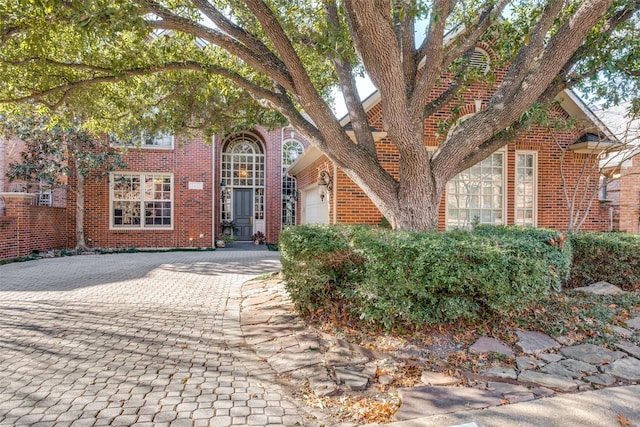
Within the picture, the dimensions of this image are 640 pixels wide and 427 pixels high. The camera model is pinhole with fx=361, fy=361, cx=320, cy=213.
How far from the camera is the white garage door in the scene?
9266 millimetres

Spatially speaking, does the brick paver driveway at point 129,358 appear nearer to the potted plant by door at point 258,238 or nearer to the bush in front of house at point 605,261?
the bush in front of house at point 605,261

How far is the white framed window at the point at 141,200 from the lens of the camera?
1310 centimetres

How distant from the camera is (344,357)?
11.8ft

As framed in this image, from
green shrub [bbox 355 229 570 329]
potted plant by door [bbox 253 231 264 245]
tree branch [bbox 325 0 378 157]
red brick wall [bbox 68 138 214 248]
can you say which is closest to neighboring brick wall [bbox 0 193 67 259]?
red brick wall [bbox 68 138 214 248]

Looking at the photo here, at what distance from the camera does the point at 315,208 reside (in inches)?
431

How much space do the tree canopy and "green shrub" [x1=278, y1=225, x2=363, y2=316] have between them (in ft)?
4.11

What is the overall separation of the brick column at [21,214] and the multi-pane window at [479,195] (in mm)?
11824

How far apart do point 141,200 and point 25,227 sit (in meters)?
3.47

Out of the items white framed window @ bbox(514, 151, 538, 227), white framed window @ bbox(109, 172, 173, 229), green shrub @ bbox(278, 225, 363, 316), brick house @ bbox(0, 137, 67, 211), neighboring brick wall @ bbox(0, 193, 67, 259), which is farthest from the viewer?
brick house @ bbox(0, 137, 67, 211)

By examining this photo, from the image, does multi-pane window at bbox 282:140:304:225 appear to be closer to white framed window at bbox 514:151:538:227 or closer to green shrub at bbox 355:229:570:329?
white framed window at bbox 514:151:538:227

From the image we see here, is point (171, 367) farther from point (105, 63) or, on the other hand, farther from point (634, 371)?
point (105, 63)

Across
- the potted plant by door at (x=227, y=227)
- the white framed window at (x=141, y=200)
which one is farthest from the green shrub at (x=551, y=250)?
the potted plant by door at (x=227, y=227)

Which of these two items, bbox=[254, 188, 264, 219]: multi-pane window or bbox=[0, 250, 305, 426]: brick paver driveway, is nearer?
bbox=[0, 250, 305, 426]: brick paver driveway

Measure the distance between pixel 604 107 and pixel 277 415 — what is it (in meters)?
7.99
